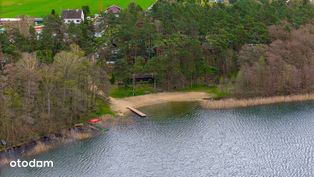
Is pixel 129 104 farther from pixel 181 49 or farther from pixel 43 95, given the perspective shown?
pixel 43 95

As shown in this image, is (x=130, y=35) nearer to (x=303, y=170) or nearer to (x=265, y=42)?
(x=265, y=42)

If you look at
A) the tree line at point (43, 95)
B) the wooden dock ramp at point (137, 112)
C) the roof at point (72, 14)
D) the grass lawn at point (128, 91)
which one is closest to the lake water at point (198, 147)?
the wooden dock ramp at point (137, 112)

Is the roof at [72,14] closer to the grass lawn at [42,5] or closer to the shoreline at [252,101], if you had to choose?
the grass lawn at [42,5]

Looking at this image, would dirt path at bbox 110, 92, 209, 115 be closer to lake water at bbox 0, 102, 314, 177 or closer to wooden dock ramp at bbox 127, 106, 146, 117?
wooden dock ramp at bbox 127, 106, 146, 117

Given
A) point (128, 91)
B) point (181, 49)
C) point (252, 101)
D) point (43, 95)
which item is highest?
point (181, 49)

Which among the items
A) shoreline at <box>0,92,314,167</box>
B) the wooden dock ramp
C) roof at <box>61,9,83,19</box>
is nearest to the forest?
shoreline at <box>0,92,314,167</box>

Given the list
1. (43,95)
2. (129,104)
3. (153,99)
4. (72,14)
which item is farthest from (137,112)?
(72,14)

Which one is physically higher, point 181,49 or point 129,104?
point 181,49

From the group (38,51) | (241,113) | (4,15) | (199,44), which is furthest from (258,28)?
(4,15)
